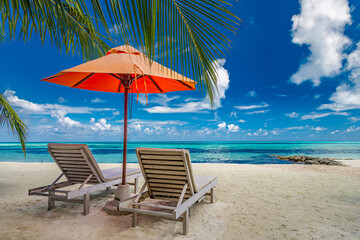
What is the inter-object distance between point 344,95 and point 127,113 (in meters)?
59.3

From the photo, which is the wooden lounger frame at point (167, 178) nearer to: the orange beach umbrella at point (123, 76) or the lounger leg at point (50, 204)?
the orange beach umbrella at point (123, 76)

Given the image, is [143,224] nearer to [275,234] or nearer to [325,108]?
[275,234]

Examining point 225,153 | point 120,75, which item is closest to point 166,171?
point 120,75

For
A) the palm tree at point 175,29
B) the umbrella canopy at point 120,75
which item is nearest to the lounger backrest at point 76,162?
the umbrella canopy at point 120,75

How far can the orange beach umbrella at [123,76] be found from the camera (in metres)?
2.68

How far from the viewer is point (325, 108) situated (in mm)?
73688

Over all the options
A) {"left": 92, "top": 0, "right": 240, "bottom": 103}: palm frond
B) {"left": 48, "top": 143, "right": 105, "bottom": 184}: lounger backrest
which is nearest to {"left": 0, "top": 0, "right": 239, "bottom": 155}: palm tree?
{"left": 92, "top": 0, "right": 240, "bottom": 103}: palm frond

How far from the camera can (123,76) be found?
3.51 m

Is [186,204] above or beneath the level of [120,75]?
beneath

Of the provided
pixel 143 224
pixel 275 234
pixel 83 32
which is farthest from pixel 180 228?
pixel 83 32

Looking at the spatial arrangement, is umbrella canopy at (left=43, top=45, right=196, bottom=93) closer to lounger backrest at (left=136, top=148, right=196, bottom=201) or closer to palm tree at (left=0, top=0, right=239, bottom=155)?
palm tree at (left=0, top=0, right=239, bottom=155)

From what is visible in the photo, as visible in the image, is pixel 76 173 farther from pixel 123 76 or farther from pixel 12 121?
pixel 12 121

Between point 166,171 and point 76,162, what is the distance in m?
1.49

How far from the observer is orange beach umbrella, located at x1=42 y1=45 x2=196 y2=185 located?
2678 mm
